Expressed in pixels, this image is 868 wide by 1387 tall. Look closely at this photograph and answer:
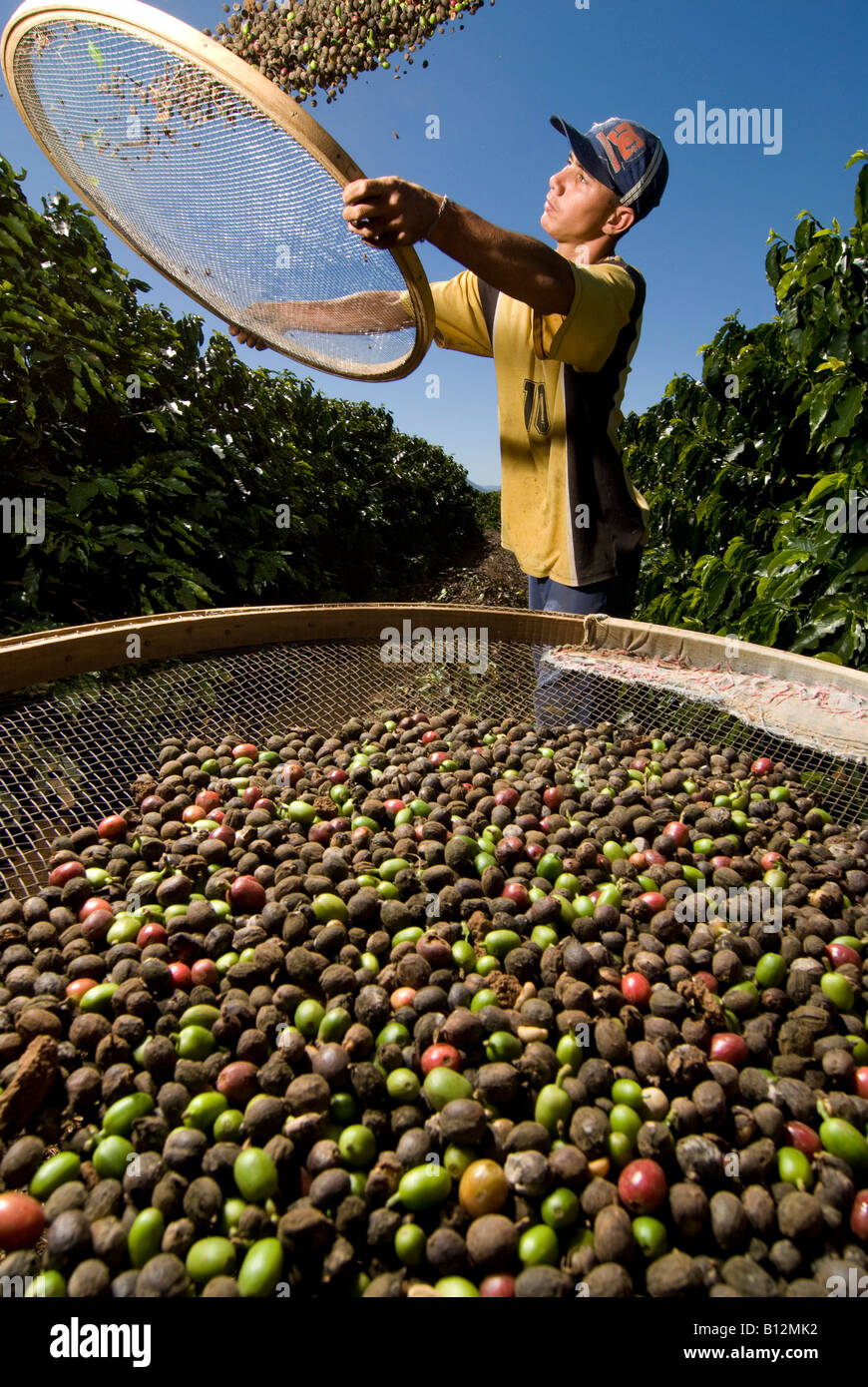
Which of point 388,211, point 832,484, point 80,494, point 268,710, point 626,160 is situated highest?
point 626,160

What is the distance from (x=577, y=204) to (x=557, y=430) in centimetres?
120

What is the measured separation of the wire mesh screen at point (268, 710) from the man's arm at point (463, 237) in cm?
175

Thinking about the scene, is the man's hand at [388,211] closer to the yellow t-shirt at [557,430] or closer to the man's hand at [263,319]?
the yellow t-shirt at [557,430]

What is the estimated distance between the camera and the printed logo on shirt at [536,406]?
390 centimetres

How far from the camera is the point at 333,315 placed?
10.9ft

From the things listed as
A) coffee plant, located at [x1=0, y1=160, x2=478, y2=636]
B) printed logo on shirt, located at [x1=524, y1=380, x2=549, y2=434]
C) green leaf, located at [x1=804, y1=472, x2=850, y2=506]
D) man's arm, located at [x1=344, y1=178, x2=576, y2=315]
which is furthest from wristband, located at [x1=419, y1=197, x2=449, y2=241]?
green leaf, located at [x1=804, y1=472, x2=850, y2=506]

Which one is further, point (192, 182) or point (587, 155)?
point (587, 155)

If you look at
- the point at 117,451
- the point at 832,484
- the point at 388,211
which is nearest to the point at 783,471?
the point at 832,484

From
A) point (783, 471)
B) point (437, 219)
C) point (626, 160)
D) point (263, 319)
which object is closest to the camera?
point (437, 219)

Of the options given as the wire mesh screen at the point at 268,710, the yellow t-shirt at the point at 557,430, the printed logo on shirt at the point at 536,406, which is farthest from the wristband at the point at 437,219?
the wire mesh screen at the point at 268,710

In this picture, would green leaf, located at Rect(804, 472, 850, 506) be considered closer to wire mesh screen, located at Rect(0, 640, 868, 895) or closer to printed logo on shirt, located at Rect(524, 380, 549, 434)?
wire mesh screen, located at Rect(0, 640, 868, 895)

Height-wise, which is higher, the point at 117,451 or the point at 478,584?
the point at 117,451

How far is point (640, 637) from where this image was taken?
3805 millimetres

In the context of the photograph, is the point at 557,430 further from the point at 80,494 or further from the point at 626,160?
the point at 80,494
